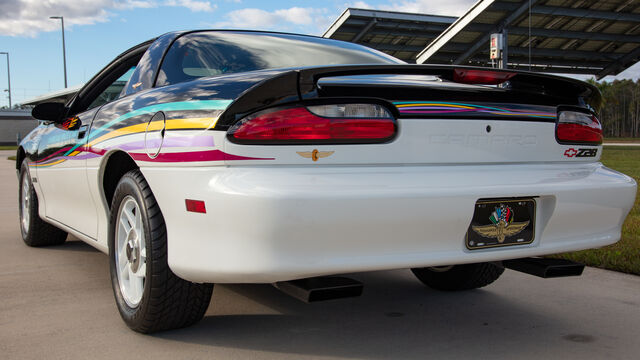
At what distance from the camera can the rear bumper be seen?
2.25 metres

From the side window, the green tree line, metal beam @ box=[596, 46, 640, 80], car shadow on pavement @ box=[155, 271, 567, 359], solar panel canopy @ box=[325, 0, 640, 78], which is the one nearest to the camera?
car shadow on pavement @ box=[155, 271, 567, 359]

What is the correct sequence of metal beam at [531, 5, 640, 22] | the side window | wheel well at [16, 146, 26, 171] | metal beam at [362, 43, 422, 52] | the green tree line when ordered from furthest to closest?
the green tree line
metal beam at [362, 43, 422, 52]
metal beam at [531, 5, 640, 22]
wheel well at [16, 146, 26, 171]
the side window

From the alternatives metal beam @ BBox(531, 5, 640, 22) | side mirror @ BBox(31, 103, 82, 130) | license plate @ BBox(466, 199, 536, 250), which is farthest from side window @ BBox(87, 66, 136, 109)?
metal beam @ BBox(531, 5, 640, 22)

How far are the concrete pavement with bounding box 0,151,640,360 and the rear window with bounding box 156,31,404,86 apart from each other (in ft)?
3.91

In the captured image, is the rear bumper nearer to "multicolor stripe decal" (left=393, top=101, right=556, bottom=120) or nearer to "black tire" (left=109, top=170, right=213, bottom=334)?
"black tire" (left=109, top=170, right=213, bottom=334)

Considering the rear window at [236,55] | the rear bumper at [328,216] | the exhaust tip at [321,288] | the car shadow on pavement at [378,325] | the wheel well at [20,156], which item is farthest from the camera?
the wheel well at [20,156]

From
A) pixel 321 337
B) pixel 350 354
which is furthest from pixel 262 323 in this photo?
pixel 350 354

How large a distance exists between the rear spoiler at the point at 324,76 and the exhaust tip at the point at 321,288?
64 centimetres

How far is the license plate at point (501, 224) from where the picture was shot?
2.52m

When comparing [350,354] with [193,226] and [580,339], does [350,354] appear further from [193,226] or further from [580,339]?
[580,339]

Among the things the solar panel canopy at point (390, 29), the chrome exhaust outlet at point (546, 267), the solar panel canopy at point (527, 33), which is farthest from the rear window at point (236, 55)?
the solar panel canopy at point (390, 29)

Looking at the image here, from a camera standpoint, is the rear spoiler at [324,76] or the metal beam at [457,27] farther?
the metal beam at [457,27]

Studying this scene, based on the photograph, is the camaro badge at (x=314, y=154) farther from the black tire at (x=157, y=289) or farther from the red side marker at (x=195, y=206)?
the black tire at (x=157, y=289)

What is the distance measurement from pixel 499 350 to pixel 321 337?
2.48 ft
